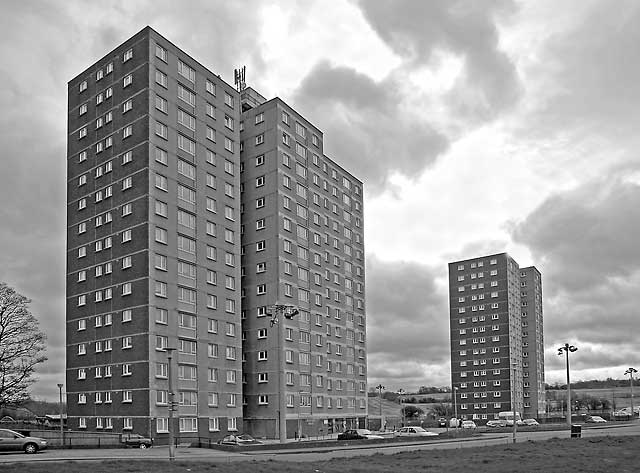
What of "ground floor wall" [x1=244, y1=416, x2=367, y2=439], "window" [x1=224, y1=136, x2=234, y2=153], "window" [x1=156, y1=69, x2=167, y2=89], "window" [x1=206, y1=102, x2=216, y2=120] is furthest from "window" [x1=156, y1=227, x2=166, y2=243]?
"ground floor wall" [x1=244, y1=416, x2=367, y2=439]

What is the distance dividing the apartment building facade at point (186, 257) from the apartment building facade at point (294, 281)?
0.98ft

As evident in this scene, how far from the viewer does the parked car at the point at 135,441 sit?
72.3 meters

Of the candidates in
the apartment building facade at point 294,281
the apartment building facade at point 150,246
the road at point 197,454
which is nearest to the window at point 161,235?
the apartment building facade at point 150,246

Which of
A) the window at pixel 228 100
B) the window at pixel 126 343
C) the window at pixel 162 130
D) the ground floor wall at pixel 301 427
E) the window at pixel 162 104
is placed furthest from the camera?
the window at pixel 228 100

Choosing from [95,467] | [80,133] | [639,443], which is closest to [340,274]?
[80,133]

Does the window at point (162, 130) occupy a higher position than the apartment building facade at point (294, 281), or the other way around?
the window at point (162, 130)

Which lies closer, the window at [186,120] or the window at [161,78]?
the window at [161,78]

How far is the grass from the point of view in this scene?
37.2 metres

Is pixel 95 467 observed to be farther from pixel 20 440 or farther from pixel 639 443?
pixel 639 443

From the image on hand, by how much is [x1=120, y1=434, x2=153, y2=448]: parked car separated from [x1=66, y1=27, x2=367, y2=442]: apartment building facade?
146 inches

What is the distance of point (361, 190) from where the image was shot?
142 m

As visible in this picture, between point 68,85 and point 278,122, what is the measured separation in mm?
29728

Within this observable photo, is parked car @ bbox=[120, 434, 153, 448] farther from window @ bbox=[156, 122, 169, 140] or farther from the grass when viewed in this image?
window @ bbox=[156, 122, 169, 140]

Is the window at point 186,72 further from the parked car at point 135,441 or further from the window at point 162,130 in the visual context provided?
the parked car at point 135,441
